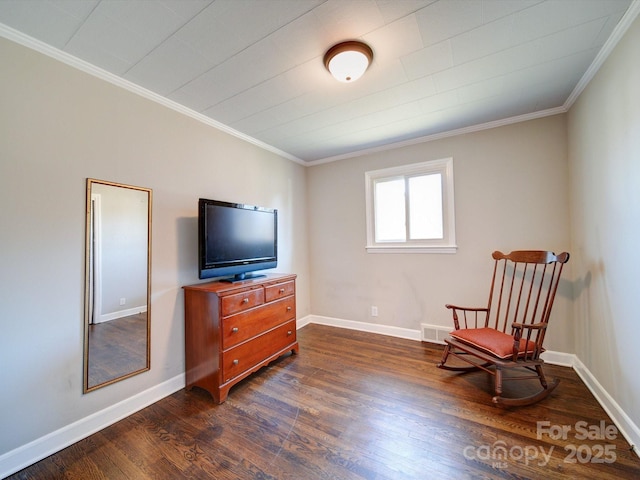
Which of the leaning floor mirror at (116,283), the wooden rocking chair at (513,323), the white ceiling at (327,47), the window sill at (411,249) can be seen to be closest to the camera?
the white ceiling at (327,47)

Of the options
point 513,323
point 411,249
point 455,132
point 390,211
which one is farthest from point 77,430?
point 455,132

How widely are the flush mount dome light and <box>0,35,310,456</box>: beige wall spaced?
58.7 inches

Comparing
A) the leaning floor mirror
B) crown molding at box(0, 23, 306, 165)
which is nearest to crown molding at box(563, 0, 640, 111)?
crown molding at box(0, 23, 306, 165)

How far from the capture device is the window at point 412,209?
305 centimetres

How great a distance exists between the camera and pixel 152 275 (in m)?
2.09

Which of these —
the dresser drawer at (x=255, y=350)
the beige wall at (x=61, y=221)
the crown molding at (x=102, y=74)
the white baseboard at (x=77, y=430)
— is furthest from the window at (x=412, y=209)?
the white baseboard at (x=77, y=430)

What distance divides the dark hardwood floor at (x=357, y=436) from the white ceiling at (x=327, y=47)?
2492 mm

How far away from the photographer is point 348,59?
1659mm

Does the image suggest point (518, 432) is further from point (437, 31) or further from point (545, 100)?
point (545, 100)

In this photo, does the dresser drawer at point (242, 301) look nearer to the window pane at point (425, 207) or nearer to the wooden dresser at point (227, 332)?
the wooden dresser at point (227, 332)

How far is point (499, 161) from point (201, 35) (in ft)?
9.64

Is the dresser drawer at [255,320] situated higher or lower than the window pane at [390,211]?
lower

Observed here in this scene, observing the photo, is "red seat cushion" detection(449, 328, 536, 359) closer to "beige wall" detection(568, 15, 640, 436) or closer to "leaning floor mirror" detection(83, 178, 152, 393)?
"beige wall" detection(568, 15, 640, 436)

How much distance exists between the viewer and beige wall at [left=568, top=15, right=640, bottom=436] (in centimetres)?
151
